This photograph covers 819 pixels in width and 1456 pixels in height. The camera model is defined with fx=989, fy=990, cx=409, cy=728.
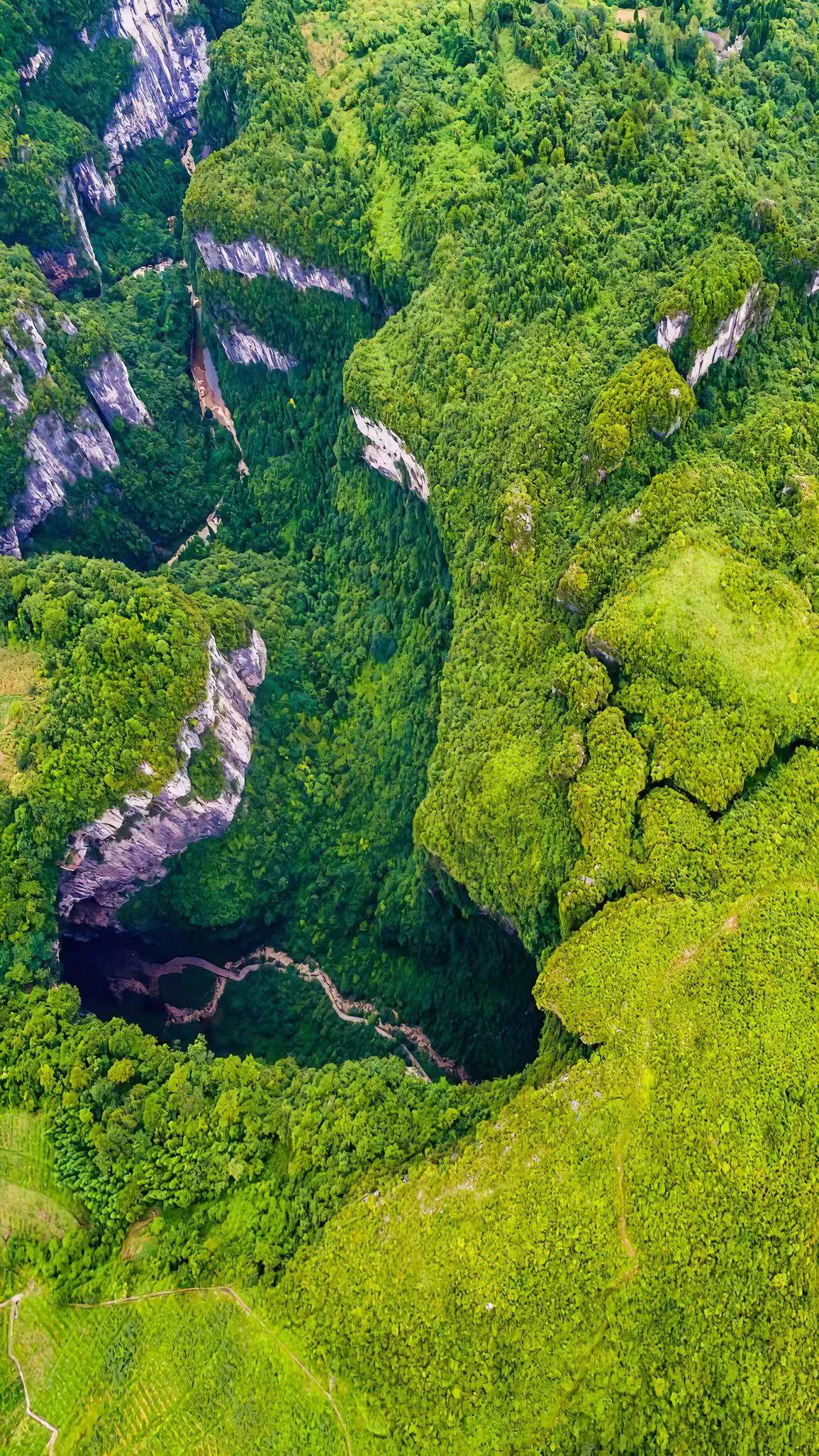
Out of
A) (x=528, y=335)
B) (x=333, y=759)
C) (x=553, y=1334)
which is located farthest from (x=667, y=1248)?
(x=528, y=335)

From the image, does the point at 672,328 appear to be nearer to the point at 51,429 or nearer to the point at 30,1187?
the point at 51,429

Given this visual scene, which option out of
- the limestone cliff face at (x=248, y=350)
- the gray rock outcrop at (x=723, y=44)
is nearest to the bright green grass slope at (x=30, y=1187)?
the limestone cliff face at (x=248, y=350)

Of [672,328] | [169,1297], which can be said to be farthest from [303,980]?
[672,328]

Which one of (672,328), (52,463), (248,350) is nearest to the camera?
(672,328)

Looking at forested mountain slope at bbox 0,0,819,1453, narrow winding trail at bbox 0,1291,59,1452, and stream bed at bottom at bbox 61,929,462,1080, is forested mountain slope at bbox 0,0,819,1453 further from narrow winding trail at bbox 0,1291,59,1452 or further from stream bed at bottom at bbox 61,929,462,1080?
narrow winding trail at bbox 0,1291,59,1452

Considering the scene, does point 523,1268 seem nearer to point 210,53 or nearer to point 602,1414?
point 602,1414

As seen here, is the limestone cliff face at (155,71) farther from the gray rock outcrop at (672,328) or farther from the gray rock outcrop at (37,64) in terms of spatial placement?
the gray rock outcrop at (672,328)

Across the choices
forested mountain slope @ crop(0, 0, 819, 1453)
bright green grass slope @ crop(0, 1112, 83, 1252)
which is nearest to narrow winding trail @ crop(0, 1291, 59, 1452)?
forested mountain slope @ crop(0, 0, 819, 1453)
